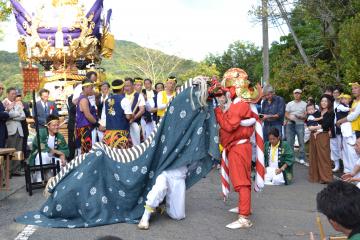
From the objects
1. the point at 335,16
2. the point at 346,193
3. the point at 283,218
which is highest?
the point at 335,16

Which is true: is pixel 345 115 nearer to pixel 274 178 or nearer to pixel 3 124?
pixel 274 178

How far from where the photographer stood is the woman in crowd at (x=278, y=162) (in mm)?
8664

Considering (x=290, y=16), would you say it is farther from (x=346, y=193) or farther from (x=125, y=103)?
(x=346, y=193)

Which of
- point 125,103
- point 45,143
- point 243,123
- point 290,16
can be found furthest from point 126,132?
point 290,16

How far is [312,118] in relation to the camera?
31.2 ft

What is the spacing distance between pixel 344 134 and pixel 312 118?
0.78 meters

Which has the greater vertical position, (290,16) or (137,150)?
(290,16)

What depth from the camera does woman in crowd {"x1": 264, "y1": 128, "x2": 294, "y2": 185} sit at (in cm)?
866

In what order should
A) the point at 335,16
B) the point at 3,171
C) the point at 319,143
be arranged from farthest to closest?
the point at 335,16 → the point at 319,143 → the point at 3,171

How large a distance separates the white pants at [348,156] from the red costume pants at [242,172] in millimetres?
3897

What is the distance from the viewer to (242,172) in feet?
19.1

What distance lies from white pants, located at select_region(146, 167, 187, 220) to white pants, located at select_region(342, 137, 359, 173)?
4.45 metres

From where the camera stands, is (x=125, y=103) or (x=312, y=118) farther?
(x=312, y=118)

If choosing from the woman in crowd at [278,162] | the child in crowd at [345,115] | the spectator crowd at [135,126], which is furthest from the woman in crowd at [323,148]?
the woman in crowd at [278,162]
